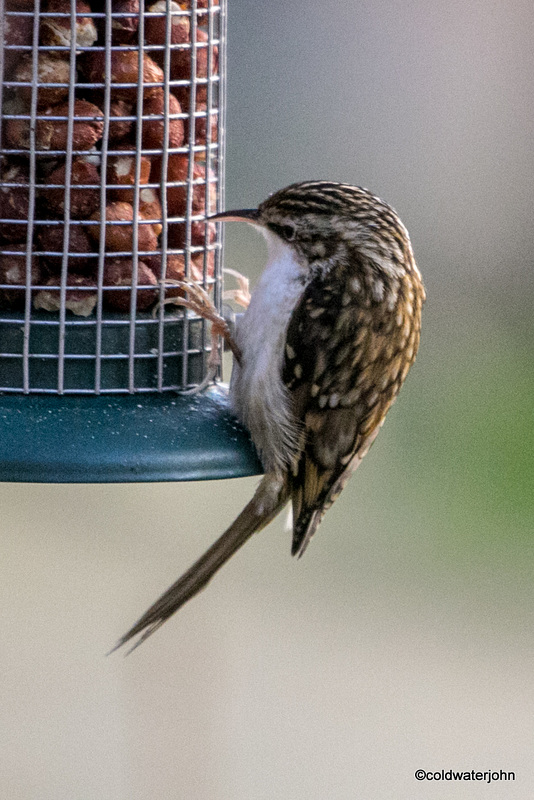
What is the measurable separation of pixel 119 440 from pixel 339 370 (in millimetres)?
803

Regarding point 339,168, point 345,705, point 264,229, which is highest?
point 264,229

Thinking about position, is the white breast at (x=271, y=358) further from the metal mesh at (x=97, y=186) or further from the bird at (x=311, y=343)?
the metal mesh at (x=97, y=186)

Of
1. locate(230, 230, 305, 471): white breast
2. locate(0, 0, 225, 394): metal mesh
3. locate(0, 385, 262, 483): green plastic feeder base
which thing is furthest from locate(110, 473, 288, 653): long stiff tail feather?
locate(0, 0, 225, 394): metal mesh

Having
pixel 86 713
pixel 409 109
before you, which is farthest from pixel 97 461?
pixel 409 109

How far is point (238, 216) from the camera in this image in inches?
151

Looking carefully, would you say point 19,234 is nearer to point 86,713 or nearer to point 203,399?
point 203,399

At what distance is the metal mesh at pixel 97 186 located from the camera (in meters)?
3.67

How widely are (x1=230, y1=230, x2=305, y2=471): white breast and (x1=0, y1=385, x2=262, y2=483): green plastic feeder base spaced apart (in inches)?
3.5

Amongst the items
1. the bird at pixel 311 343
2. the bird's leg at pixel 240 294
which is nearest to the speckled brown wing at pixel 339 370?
the bird at pixel 311 343

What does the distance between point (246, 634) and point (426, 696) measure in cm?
112

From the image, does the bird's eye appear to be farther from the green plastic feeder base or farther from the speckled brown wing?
the green plastic feeder base

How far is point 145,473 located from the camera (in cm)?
336

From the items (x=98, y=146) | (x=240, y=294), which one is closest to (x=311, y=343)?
(x=240, y=294)

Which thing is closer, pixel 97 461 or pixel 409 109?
pixel 97 461
